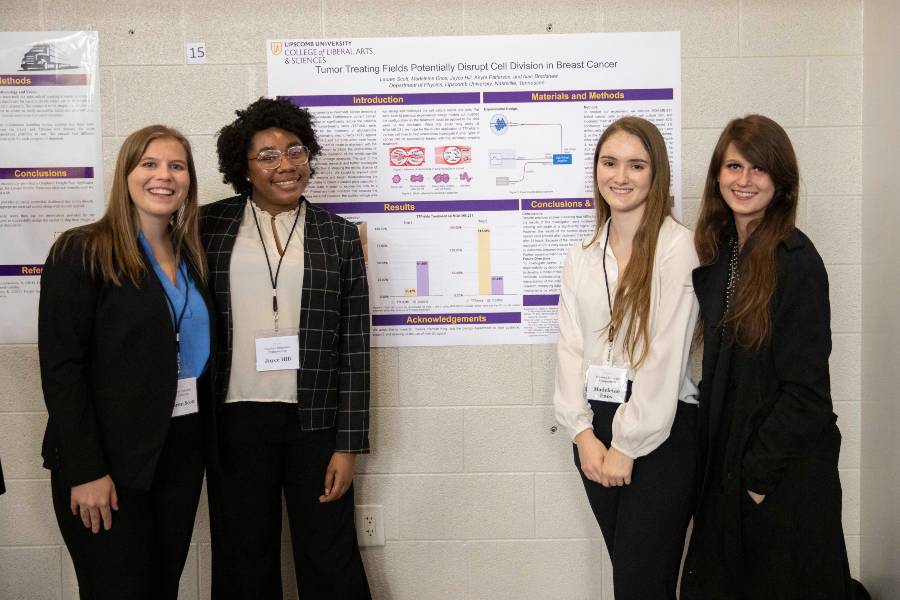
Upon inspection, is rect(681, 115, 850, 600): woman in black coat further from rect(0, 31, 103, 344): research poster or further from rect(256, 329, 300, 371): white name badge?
rect(0, 31, 103, 344): research poster

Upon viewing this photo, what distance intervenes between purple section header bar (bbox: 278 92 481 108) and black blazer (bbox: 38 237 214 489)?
36.9 inches

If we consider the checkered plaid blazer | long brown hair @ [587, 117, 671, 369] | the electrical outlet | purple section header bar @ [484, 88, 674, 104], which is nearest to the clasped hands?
long brown hair @ [587, 117, 671, 369]

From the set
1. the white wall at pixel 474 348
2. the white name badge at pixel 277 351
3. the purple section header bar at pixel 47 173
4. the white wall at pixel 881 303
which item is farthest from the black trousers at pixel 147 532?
the white wall at pixel 881 303

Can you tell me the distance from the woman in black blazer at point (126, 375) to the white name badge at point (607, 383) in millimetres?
1017

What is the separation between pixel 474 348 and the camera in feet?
7.78

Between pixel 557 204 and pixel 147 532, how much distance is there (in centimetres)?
160

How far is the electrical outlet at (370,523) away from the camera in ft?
A: 7.84

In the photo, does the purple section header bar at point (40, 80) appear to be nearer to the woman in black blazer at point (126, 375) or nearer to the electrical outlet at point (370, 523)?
the woman in black blazer at point (126, 375)

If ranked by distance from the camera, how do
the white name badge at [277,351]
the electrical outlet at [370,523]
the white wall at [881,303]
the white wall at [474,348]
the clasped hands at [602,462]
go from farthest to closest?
1. the electrical outlet at [370,523]
2. the white wall at [474,348]
3. the white wall at [881,303]
4. the white name badge at [277,351]
5. the clasped hands at [602,462]

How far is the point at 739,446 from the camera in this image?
161 cm

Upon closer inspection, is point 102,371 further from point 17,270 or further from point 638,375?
point 638,375

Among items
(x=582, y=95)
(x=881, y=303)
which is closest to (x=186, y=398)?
(x=582, y=95)

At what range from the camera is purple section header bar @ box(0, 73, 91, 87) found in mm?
2293

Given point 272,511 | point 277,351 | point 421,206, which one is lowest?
point 272,511
